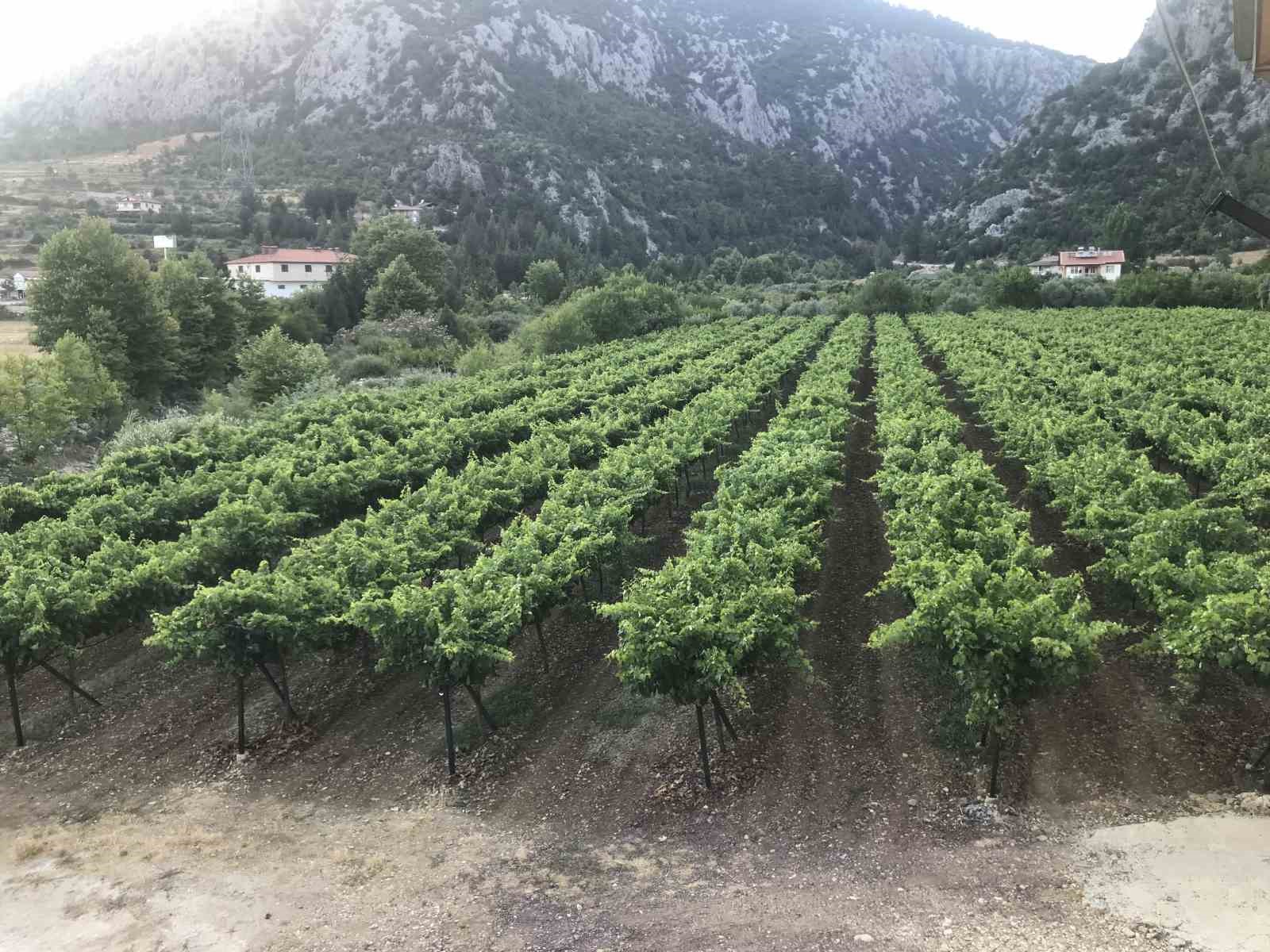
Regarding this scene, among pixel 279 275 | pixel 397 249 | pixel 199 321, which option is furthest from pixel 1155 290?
pixel 279 275

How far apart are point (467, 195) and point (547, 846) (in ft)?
470

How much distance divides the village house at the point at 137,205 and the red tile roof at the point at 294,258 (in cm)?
4123

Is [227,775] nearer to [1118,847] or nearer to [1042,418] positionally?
[1118,847]

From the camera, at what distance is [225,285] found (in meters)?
59.5

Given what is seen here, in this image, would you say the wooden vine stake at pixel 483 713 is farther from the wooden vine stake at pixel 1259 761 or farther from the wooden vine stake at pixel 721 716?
the wooden vine stake at pixel 1259 761

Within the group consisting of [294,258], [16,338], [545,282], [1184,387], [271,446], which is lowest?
[271,446]

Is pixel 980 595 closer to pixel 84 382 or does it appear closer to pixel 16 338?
pixel 84 382

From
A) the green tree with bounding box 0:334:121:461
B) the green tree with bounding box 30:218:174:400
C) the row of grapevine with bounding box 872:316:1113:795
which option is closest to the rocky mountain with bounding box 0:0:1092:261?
the green tree with bounding box 30:218:174:400

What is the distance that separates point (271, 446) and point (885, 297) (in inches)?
3198

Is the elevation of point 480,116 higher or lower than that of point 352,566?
higher

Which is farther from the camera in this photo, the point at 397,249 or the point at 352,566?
the point at 397,249

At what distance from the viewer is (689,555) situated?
15500 mm

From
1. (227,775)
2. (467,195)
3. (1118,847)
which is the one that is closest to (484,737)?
(227,775)

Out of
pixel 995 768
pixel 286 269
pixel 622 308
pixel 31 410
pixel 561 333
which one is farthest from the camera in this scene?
pixel 286 269
